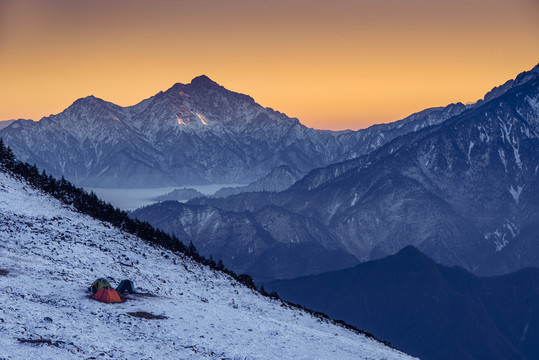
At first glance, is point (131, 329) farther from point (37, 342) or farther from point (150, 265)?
point (150, 265)

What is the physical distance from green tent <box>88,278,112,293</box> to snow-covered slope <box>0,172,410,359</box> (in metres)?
0.64

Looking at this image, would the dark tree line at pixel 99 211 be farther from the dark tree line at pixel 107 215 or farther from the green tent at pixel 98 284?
the green tent at pixel 98 284

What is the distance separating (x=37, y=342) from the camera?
44156mm

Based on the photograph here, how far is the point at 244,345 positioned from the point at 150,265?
72.8 ft

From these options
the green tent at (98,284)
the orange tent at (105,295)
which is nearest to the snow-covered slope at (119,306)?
the green tent at (98,284)

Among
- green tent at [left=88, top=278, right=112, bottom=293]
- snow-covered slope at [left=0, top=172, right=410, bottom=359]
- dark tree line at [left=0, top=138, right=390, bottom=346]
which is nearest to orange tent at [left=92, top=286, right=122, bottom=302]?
green tent at [left=88, top=278, right=112, bottom=293]

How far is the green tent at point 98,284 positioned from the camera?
57156mm

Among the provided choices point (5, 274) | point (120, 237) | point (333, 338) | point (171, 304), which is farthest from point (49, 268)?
point (333, 338)

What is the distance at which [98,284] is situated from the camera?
5728cm

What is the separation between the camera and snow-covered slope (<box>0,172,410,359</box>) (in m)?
47.1

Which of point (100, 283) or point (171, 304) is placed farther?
point (171, 304)

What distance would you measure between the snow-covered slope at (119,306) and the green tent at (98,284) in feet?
2.09

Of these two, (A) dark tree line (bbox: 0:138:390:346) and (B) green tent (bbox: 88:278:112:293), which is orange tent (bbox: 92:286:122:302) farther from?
(A) dark tree line (bbox: 0:138:390:346)

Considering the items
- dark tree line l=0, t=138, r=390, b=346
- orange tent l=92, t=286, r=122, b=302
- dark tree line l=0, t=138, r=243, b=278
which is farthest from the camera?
dark tree line l=0, t=138, r=243, b=278
